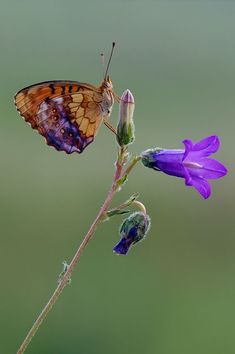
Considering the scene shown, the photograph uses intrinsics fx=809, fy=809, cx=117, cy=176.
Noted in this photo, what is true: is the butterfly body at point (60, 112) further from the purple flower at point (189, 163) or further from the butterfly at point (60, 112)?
the purple flower at point (189, 163)

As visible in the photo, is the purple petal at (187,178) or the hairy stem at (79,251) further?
the purple petal at (187,178)

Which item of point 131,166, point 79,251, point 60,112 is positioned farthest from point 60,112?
point 79,251

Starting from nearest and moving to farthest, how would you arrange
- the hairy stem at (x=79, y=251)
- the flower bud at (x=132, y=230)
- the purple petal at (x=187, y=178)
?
1. the hairy stem at (x=79, y=251)
2. the purple petal at (x=187, y=178)
3. the flower bud at (x=132, y=230)

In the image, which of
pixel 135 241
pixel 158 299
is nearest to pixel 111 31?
pixel 158 299

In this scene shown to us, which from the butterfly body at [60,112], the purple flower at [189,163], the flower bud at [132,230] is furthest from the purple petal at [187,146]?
the butterfly body at [60,112]

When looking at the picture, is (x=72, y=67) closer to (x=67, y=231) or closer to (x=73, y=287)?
(x=67, y=231)

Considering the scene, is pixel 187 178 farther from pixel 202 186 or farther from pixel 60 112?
pixel 60 112

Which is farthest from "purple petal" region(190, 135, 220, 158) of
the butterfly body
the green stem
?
the butterfly body
